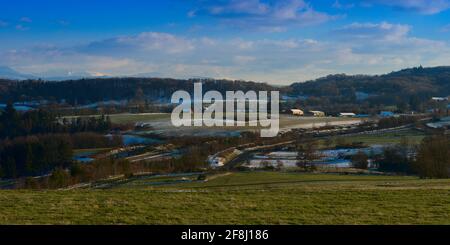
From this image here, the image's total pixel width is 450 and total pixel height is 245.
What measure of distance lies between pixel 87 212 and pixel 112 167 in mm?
35588

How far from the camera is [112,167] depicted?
1804 inches

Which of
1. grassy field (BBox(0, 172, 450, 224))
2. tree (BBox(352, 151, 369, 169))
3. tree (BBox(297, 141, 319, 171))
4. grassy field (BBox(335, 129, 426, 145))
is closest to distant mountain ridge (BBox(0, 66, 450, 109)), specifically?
grassy field (BBox(335, 129, 426, 145))

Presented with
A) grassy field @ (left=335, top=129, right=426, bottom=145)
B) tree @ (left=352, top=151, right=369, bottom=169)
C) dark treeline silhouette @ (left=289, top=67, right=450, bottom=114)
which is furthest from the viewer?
dark treeline silhouette @ (left=289, top=67, right=450, bottom=114)

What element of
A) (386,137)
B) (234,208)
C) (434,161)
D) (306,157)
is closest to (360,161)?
(306,157)

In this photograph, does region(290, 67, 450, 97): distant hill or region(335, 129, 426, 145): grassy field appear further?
region(290, 67, 450, 97): distant hill

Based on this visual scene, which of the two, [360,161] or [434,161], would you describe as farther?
[360,161]

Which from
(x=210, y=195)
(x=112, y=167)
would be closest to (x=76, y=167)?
(x=112, y=167)

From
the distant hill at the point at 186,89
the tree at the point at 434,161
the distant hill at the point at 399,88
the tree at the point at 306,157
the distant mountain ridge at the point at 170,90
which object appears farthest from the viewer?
the distant hill at the point at 399,88

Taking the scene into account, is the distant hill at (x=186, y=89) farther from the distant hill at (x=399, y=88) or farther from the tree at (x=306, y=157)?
the tree at (x=306, y=157)

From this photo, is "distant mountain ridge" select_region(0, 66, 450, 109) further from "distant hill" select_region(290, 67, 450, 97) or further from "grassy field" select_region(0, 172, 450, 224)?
"grassy field" select_region(0, 172, 450, 224)

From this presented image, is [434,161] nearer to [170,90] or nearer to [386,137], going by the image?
[386,137]

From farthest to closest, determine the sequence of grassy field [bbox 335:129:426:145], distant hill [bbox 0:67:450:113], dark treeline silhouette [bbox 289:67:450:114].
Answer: distant hill [bbox 0:67:450:113], dark treeline silhouette [bbox 289:67:450:114], grassy field [bbox 335:129:426:145]

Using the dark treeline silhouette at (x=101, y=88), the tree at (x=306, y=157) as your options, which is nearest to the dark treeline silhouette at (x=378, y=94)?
the dark treeline silhouette at (x=101, y=88)
